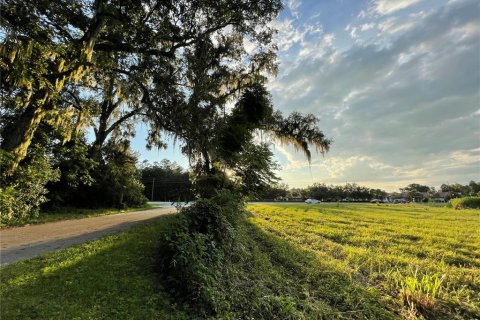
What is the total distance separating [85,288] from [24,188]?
8213 mm

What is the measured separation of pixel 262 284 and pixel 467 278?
4.29 m

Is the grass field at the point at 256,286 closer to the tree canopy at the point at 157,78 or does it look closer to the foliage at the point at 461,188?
the tree canopy at the point at 157,78

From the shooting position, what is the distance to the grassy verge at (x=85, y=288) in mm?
3762

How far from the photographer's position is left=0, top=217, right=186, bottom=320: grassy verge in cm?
376

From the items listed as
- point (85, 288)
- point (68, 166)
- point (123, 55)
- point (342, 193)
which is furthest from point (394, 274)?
point (342, 193)

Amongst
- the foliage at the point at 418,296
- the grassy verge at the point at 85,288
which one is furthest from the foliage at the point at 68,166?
the foliage at the point at 418,296

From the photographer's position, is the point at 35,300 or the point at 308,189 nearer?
the point at 35,300

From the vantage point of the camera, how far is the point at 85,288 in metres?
4.46

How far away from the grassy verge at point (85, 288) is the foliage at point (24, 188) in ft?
12.2

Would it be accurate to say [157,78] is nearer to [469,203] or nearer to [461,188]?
[469,203]

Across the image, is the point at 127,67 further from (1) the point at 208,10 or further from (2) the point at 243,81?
(2) the point at 243,81

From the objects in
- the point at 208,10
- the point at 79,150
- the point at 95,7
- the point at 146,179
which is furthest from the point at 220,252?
the point at 146,179

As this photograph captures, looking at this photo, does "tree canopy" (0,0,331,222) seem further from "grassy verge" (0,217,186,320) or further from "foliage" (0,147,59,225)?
"grassy verge" (0,217,186,320)

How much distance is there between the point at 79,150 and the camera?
1538cm
